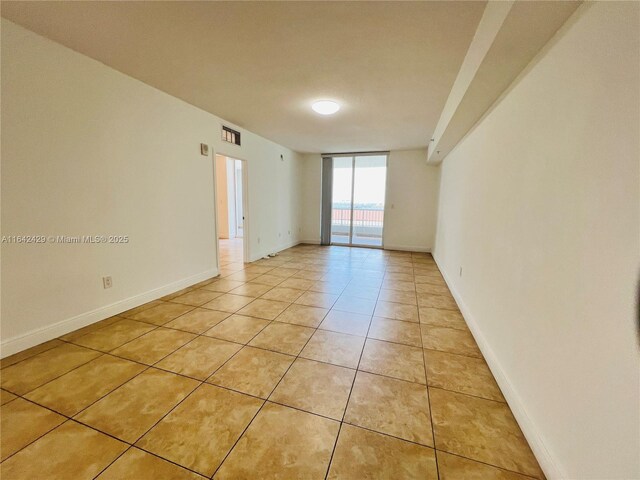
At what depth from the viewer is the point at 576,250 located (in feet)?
3.49

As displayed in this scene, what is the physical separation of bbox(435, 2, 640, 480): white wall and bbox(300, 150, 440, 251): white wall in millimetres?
4318

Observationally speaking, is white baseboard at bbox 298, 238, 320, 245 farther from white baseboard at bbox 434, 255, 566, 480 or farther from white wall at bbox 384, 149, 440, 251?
white baseboard at bbox 434, 255, 566, 480

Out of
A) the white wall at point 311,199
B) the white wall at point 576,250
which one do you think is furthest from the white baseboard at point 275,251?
the white wall at point 576,250

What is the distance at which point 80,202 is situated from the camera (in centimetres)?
226

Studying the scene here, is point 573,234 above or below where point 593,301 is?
above

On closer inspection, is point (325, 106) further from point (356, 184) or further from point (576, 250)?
point (356, 184)

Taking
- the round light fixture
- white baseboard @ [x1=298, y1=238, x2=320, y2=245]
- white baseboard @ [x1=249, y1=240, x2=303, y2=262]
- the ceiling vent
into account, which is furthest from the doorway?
the round light fixture

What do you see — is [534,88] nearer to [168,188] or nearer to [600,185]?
[600,185]

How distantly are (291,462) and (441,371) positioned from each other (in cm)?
122

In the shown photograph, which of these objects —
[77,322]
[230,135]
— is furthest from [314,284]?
[230,135]

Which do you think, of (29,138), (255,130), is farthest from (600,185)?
(255,130)

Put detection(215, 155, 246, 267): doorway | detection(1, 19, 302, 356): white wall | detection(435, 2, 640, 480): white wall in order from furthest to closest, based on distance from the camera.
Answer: detection(215, 155, 246, 267): doorway, detection(1, 19, 302, 356): white wall, detection(435, 2, 640, 480): white wall

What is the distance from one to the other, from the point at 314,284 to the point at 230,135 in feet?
8.83

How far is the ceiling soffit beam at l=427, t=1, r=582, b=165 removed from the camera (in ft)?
3.80
